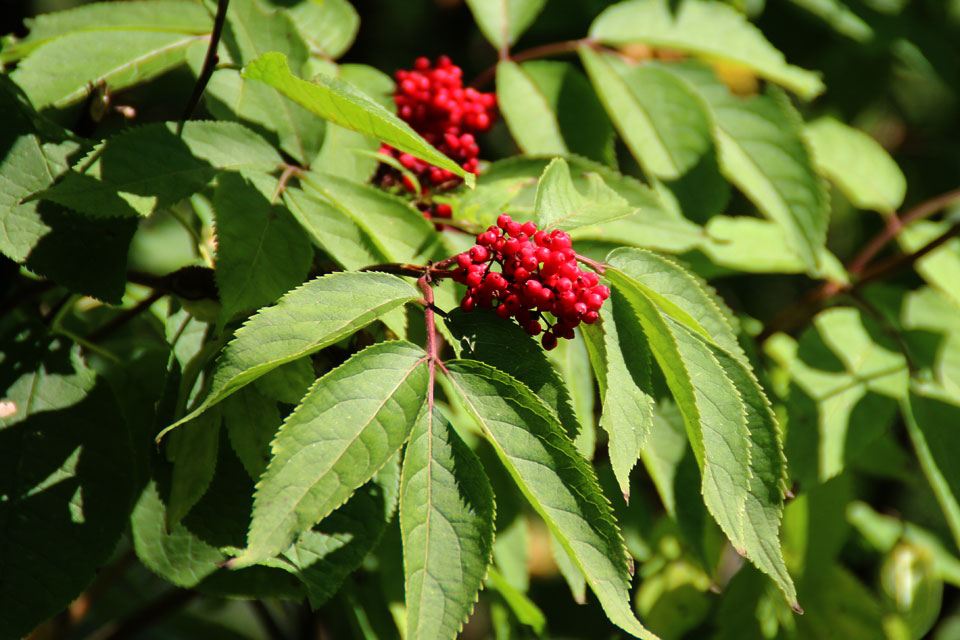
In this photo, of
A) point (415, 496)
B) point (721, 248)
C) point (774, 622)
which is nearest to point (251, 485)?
point (415, 496)

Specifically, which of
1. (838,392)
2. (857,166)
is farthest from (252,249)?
(857,166)

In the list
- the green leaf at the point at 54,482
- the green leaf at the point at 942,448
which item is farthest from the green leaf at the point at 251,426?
the green leaf at the point at 942,448

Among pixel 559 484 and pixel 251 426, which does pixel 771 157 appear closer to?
pixel 559 484

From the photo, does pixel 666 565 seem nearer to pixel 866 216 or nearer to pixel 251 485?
pixel 251 485

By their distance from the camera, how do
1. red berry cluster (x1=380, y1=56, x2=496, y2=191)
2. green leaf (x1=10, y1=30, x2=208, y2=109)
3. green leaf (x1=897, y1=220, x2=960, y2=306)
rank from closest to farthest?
green leaf (x1=10, y1=30, x2=208, y2=109), red berry cluster (x1=380, y1=56, x2=496, y2=191), green leaf (x1=897, y1=220, x2=960, y2=306)

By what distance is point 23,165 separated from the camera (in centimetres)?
115

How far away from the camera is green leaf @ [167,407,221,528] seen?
1.06 meters

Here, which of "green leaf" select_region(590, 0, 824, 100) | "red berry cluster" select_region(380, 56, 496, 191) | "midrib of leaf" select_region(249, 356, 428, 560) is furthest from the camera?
"green leaf" select_region(590, 0, 824, 100)

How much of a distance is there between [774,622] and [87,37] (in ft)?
6.13

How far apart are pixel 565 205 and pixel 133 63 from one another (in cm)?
79

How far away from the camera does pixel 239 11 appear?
1.33 metres

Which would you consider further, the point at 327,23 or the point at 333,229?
A: the point at 327,23

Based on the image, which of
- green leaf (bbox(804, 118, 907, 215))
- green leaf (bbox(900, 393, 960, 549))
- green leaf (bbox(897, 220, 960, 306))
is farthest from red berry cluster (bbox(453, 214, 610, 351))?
green leaf (bbox(804, 118, 907, 215))

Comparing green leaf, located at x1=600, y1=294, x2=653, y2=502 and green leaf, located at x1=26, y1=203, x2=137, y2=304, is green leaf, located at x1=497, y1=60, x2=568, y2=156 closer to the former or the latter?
green leaf, located at x1=600, y1=294, x2=653, y2=502
